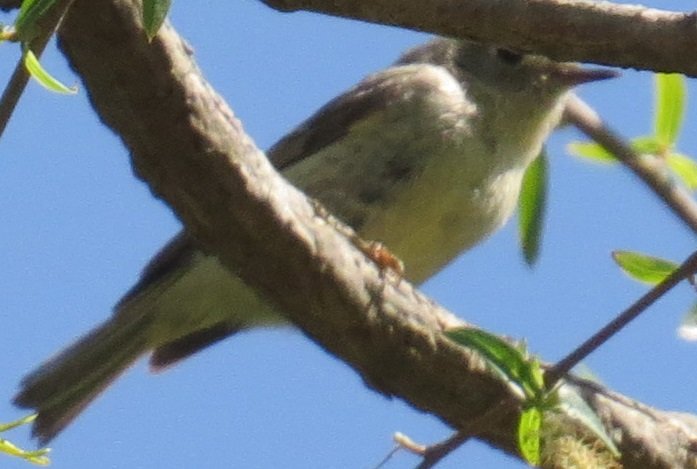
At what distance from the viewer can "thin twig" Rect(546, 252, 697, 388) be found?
81.8 inches

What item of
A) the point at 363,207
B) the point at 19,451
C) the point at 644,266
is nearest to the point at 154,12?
the point at 19,451

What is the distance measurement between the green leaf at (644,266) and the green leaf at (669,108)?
61 centimetres

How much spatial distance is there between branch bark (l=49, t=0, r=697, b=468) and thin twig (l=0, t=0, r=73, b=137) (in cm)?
68

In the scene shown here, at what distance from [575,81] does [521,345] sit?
3078mm

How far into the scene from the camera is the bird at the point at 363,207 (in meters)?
4.59

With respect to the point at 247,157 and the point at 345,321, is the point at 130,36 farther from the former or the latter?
the point at 345,321

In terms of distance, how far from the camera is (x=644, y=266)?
2598 millimetres

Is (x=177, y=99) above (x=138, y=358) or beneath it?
above

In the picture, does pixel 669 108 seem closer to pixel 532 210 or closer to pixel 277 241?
pixel 532 210

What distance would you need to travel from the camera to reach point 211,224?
2846mm

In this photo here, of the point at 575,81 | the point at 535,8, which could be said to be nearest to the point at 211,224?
the point at 535,8

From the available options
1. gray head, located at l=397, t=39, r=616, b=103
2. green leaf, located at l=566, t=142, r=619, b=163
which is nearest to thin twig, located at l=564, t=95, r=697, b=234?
green leaf, located at l=566, t=142, r=619, b=163

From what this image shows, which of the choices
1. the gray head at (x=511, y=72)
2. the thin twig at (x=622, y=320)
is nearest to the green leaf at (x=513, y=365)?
the thin twig at (x=622, y=320)

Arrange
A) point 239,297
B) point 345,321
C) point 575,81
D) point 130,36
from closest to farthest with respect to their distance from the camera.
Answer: point 130,36, point 345,321, point 239,297, point 575,81
